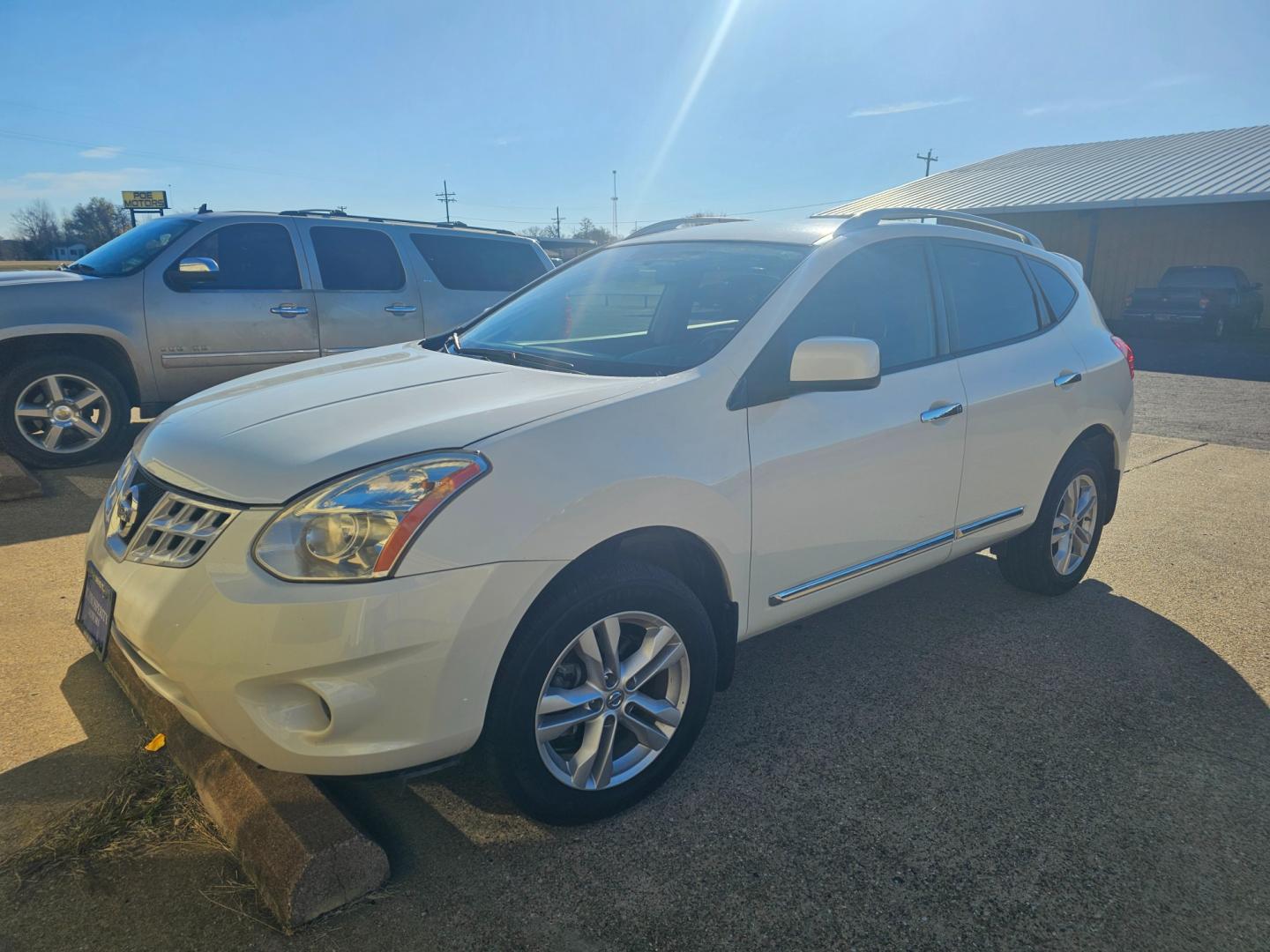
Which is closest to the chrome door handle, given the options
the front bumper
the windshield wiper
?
the windshield wiper

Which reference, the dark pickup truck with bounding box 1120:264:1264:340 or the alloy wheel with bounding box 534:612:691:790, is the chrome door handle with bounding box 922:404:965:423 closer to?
the alloy wheel with bounding box 534:612:691:790

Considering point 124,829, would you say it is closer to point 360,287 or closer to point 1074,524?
point 1074,524

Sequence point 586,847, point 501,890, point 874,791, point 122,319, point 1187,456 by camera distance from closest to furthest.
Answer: point 501,890 < point 586,847 < point 874,791 < point 122,319 < point 1187,456

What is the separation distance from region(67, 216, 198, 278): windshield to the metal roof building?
17403 millimetres

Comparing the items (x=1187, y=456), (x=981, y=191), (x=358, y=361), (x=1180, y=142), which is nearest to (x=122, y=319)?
(x=358, y=361)

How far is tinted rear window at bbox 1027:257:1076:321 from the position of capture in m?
4.23

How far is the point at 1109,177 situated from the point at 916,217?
2416 cm

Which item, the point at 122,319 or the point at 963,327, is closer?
the point at 963,327

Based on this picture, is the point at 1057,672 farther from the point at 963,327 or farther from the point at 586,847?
the point at 586,847

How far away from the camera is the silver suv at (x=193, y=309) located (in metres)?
6.11

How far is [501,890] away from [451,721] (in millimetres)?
492

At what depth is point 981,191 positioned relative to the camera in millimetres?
26094

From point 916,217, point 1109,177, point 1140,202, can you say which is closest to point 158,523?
point 916,217

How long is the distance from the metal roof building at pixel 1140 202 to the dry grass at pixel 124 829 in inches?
814
